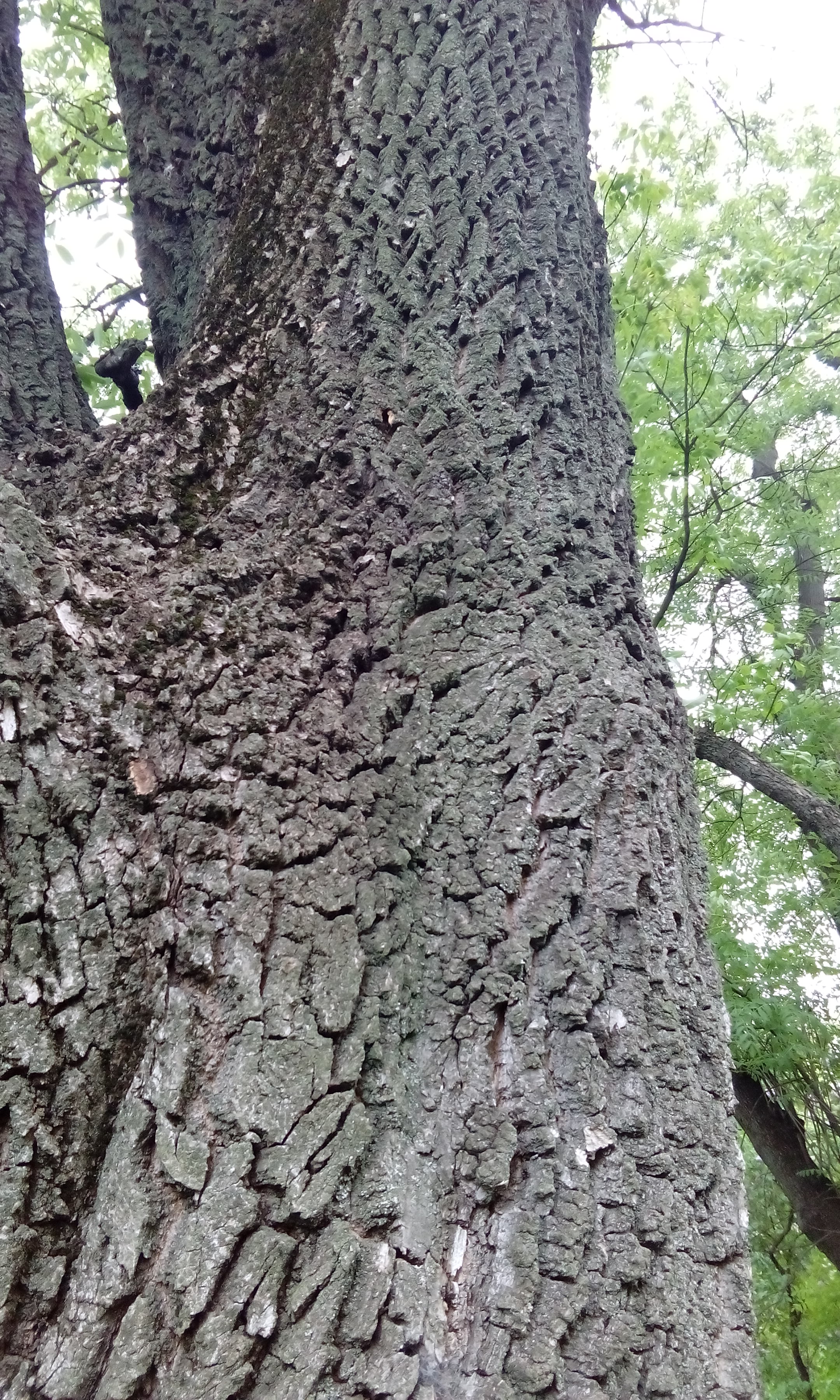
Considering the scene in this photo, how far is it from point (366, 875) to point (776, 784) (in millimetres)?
4533

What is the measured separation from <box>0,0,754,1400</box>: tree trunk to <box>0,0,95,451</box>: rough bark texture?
36cm

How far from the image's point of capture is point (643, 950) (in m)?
1.13

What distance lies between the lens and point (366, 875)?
1.12m

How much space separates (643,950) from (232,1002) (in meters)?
0.56

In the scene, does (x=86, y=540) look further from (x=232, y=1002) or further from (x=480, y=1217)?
(x=480, y=1217)

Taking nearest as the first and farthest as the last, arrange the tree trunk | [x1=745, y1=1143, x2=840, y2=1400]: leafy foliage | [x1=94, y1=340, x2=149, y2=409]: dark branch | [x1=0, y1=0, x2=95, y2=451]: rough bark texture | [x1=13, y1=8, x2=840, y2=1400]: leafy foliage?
1. the tree trunk
2. [x1=0, y1=0, x2=95, y2=451]: rough bark texture
3. [x1=94, y1=340, x2=149, y2=409]: dark branch
4. [x1=13, y1=8, x2=840, y2=1400]: leafy foliage
5. [x1=745, y1=1143, x2=840, y2=1400]: leafy foliage

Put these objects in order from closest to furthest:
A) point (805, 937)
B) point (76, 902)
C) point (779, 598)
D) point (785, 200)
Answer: point (76, 902) → point (805, 937) → point (785, 200) → point (779, 598)

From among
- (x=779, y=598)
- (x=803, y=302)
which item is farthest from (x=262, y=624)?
(x=779, y=598)

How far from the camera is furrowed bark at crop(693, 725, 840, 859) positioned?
4918mm

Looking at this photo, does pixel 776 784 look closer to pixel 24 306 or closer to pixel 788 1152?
pixel 788 1152

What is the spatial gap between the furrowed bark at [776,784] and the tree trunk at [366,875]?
3.81 m

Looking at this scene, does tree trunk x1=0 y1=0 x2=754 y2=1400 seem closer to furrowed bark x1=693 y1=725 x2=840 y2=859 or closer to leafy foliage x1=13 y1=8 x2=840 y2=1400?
leafy foliage x1=13 y1=8 x2=840 y2=1400

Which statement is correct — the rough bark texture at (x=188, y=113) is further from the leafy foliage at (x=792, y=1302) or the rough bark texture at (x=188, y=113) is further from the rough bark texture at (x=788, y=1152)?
the leafy foliage at (x=792, y=1302)

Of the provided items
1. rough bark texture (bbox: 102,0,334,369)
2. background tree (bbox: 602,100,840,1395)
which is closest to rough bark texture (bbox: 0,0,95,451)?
rough bark texture (bbox: 102,0,334,369)
